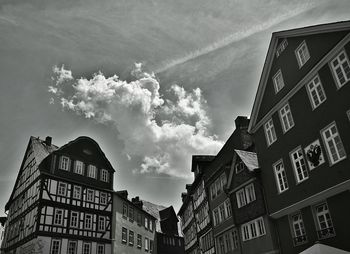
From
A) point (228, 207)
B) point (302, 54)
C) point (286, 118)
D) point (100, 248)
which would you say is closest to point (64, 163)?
point (100, 248)

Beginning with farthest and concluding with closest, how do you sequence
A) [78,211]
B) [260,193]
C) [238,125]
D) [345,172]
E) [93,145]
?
[93,145]
[78,211]
[238,125]
[260,193]
[345,172]

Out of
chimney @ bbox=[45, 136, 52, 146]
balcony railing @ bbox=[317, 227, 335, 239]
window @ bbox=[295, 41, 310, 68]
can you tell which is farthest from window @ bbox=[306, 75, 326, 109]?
chimney @ bbox=[45, 136, 52, 146]

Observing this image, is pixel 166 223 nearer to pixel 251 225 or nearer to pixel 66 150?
pixel 66 150

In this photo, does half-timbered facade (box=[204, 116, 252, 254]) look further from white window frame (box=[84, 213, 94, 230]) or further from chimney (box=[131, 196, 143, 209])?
chimney (box=[131, 196, 143, 209])

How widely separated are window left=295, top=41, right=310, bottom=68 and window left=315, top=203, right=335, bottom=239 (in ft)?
26.5

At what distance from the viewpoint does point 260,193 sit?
2331cm

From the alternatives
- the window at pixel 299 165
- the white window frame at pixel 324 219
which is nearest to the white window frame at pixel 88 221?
the window at pixel 299 165

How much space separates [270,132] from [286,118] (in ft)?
6.74

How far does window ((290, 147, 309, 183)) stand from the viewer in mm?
18781

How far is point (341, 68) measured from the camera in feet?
54.9

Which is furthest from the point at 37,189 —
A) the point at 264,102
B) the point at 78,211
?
the point at 264,102

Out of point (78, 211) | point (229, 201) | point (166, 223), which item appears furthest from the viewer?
point (166, 223)

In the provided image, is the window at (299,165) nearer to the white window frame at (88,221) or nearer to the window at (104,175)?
the white window frame at (88,221)

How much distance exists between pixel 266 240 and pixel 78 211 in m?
23.1
